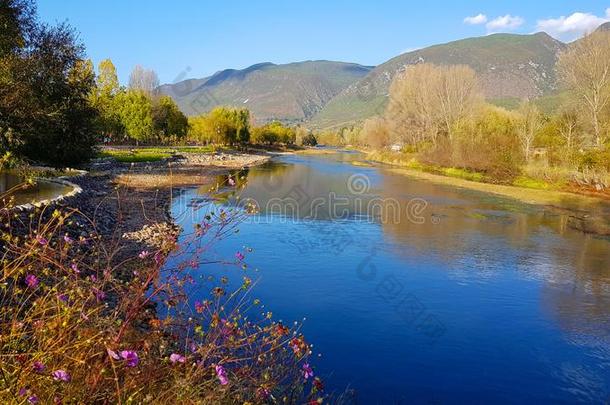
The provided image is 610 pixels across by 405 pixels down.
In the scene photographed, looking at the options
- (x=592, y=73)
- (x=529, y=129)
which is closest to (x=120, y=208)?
(x=592, y=73)

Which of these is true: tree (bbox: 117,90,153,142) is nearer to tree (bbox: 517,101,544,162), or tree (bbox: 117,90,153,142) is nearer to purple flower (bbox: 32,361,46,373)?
tree (bbox: 517,101,544,162)

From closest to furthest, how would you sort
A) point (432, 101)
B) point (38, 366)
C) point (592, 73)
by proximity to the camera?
point (38, 366) → point (592, 73) → point (432, 101)

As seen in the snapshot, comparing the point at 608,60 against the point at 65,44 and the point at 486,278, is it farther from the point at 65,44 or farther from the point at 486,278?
the point at 65,44

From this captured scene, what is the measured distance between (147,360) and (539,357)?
8505 millimetres

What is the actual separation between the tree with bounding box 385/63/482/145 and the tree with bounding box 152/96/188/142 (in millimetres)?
37210

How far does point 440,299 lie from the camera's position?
12.9m

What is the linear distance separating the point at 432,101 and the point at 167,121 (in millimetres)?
41707

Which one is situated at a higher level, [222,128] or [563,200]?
[222,128]

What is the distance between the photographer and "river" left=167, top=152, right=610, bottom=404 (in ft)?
28.8

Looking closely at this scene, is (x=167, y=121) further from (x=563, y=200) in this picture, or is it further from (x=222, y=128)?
(x=563, y=200)

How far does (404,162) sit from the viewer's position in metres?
70.7

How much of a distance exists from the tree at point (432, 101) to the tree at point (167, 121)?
122 ft

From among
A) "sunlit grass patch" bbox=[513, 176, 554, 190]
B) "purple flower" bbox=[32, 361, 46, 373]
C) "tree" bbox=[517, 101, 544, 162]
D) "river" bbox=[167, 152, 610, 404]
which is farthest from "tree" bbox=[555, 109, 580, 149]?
"purple flower" bbox=[32, 361, 46, 373]

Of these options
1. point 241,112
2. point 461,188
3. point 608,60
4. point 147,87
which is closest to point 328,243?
point 461,188
